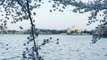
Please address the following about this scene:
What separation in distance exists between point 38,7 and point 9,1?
758 millimetres

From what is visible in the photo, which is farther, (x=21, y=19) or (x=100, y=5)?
(x=100, y=5)

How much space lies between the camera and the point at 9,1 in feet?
25.0

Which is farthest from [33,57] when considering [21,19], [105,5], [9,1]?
[105,5]

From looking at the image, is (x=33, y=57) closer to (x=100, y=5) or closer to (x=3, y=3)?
(x=3, y=3)

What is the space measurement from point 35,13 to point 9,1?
738 mm

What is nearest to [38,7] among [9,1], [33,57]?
[9,1]

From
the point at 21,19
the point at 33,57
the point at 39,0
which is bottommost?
the point at 33,57

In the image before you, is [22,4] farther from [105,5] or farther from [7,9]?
[105,5]

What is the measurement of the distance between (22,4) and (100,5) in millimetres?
3476

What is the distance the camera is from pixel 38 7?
304 inches

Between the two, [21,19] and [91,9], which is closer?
[21,19]

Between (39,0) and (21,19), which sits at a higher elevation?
(39,0)

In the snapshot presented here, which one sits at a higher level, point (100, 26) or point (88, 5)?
point (88, 5)

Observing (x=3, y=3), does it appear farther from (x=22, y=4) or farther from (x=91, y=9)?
(x=91, y=9)
